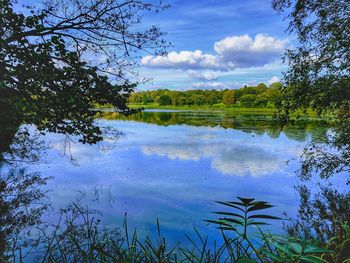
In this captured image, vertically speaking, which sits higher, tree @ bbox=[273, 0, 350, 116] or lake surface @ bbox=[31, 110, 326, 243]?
tree @ bbox=[273, 0, 350, 116]

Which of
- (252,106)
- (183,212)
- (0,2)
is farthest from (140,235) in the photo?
(252,106)

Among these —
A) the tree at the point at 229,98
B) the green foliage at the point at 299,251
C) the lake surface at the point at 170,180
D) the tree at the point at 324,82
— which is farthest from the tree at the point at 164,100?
the green foliage at the point at 299,251

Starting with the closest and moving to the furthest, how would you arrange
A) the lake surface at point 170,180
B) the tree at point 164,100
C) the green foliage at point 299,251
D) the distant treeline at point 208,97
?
the green foliage at point 299,251 → the lake surface at point 170,180 → the distant treeline at point 208,97 → the tree at point 164,100

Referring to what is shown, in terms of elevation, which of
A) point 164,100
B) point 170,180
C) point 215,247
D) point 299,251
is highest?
point 164,100

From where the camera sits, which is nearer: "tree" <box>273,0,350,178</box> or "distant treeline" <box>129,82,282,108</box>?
"tree" <box>273,0,350,178</box>

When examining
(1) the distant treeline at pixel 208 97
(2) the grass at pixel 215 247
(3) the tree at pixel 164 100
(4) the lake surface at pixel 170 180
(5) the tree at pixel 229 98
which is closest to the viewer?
(2) the grass at pixel 215 247

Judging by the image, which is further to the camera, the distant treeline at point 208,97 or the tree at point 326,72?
the distant treeline at point 208,97

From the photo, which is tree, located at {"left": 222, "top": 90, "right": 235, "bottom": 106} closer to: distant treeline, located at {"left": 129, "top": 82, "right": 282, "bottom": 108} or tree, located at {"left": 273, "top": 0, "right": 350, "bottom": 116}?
distant treeline, located at {"left": 129, "top": 82, "right": 282, "bottom": 108}

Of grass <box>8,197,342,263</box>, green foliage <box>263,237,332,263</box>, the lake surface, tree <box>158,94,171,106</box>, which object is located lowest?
the lake surface

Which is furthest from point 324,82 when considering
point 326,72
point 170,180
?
point 170,180

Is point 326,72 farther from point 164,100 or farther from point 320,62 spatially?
point 164,100

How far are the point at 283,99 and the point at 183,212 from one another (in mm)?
3456

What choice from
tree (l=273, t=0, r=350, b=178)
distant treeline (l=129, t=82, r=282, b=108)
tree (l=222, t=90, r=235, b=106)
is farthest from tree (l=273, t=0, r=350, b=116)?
tree (l=222, t=90, r=235, b=106)

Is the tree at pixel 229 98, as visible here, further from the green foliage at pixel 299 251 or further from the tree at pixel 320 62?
the green foliage at pixel 299 251
